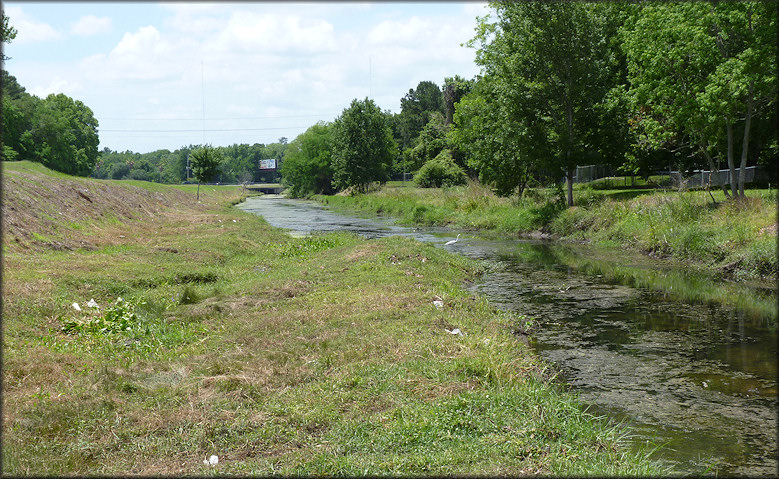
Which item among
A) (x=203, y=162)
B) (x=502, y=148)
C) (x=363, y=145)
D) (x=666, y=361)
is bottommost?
(x=666, y=361)

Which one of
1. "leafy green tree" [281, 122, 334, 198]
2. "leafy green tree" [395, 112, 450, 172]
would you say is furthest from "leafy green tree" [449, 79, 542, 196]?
"leafy green tree" [281, 122, 334, 198]

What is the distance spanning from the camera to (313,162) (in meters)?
94.9

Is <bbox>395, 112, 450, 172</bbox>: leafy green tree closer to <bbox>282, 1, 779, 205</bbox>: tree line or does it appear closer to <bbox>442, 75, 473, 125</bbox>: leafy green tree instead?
<bbox>442, 75, 473, 125</bbox>: leafy green tree

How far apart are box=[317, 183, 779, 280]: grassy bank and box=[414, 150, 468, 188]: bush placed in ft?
58.0

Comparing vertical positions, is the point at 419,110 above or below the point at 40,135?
above

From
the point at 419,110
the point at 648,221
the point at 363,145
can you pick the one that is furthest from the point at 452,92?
the point at 648,221

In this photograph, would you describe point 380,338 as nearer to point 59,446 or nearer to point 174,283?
point 59,446

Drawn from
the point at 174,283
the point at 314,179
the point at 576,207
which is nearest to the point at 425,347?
the point at 174,283

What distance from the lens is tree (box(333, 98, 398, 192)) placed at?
70.9m

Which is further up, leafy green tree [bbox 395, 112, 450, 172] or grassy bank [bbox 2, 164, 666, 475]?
leafy green tree [bbox 395, 112, 450, 172]

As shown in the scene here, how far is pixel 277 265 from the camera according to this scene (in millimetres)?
18562

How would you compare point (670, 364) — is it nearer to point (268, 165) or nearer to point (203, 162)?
point (203, 162)

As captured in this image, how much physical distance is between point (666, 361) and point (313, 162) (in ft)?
289

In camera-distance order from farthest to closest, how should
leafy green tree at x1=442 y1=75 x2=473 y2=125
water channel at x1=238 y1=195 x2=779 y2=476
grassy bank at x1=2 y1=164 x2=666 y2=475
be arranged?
leafy green tree at x1=442 y1=75 x2=473 y2=125
water channel at x1=238 y1=195 x2=779 y2=476
grassy bank at x1=2 y1=164 x2=666 y2=475
